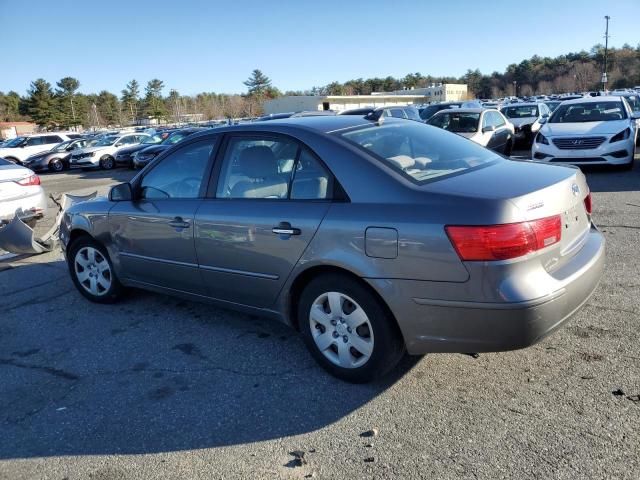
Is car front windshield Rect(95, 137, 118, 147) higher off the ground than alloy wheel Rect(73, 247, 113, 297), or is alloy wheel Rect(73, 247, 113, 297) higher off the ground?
car front windshield Rect(95, 137, 118, 147)

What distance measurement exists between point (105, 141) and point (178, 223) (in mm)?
23528

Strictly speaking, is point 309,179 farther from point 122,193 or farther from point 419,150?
point 122,193

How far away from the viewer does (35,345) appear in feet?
14.2

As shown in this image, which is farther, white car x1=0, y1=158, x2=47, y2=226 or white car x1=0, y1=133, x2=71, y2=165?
white car x1=0, y1=133, x2=71, y2=165

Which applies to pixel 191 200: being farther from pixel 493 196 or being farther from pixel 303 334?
pixel 493 196

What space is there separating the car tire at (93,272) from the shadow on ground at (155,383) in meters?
0.15

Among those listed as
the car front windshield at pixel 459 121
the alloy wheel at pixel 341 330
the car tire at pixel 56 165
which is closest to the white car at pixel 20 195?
the alloy wheel at pixel 341 330

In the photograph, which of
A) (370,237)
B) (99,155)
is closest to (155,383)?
(370,237)

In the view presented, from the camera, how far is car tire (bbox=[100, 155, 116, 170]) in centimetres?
2402

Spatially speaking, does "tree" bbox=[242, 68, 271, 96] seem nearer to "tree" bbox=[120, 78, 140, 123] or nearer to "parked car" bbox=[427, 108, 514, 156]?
"tree" bbox=[120, 78, 140, 123]

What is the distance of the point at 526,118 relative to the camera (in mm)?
18266

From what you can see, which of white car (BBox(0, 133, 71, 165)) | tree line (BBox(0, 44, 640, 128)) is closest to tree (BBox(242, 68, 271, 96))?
tree line (BBox(0, 44, 640, 128))

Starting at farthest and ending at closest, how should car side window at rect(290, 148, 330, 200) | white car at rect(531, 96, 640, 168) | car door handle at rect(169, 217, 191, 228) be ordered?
white car at rect(531, 96, 640, 168) < car door handle at rect(169, 217, 191, 228) < car side window at rect(290, 148, 330, 200)

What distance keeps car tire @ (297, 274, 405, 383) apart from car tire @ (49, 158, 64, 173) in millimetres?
25945
